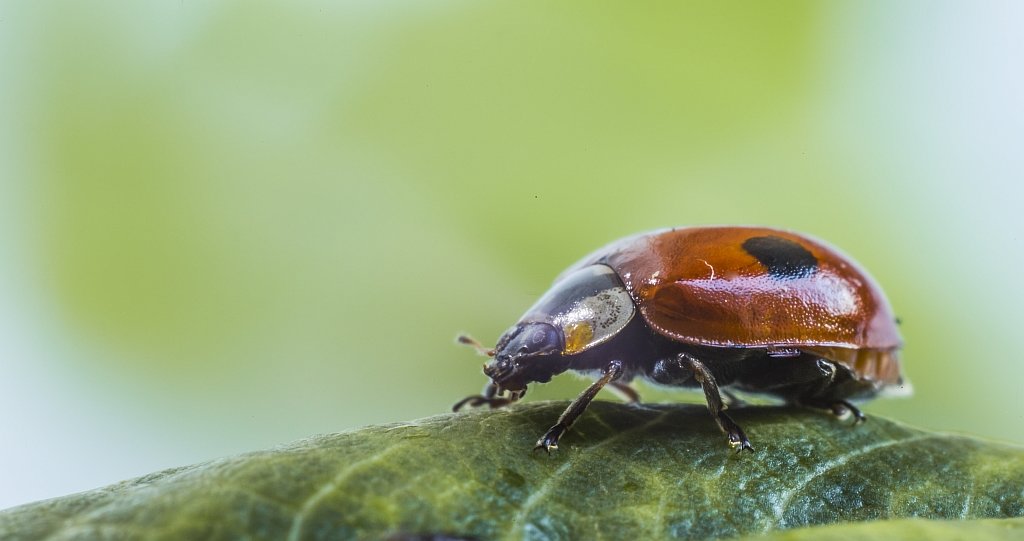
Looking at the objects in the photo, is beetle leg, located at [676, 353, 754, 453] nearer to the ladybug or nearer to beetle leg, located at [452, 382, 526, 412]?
the ladybug

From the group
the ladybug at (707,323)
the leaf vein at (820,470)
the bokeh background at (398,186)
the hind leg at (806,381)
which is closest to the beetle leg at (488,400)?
the ladybug at (707,323)

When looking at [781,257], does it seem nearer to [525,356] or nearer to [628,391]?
[628,391]

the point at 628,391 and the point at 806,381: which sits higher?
the point at 806,381

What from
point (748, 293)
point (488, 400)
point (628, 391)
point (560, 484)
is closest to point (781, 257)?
point (748, 293)

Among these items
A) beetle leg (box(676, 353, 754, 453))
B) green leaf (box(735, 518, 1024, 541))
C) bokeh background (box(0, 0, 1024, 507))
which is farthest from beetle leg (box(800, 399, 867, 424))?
bokeh background (box(0, 0, 1024, 507))

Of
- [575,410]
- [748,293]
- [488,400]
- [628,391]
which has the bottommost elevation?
[628,391]

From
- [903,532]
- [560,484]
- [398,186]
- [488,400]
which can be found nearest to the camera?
[903,532]
